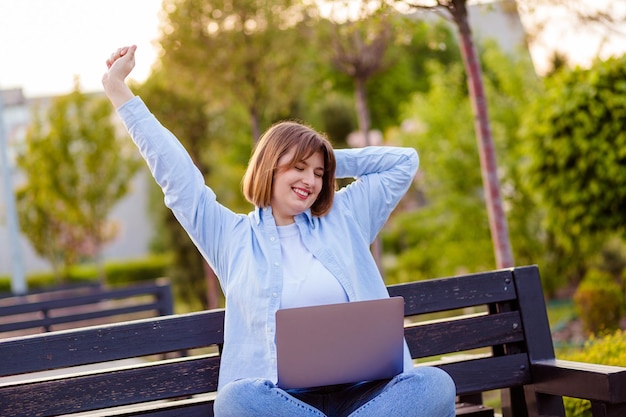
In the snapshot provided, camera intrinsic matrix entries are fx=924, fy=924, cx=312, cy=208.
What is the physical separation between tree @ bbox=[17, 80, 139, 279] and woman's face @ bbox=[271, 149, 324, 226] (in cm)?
1339

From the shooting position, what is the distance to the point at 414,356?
3.51 m

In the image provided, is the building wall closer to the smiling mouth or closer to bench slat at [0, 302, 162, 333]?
bench slat at [0, 302, 162, 333]

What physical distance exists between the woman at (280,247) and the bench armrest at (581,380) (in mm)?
502

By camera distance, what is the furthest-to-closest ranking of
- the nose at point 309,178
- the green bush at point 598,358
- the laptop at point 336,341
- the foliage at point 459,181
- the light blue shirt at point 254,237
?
the foliage at point 459,181 < the green bush at point 598,358 < the nose at point 309,178 < the light blue shirt at point 254,237 < the laptop at point 336,341

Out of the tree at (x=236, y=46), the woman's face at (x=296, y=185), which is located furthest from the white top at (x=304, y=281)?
the tree at (x=236, y=46)

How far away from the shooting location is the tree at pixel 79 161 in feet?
54.4

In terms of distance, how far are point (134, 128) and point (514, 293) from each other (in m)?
1.63

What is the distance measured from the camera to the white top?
3.24 meters

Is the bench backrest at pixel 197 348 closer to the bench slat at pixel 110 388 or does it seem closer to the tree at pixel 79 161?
the bench slat at pixel 110 388

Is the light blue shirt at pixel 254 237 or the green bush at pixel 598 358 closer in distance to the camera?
the light blue shirt at pixel 254 237

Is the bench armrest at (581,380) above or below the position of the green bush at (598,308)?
above

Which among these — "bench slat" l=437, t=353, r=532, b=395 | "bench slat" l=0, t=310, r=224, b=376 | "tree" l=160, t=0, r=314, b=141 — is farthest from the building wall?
"bench slat" l=0, t=310, r=224, b=376

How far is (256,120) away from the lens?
11.2 meters

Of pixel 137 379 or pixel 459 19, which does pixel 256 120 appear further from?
pixel 137 379
